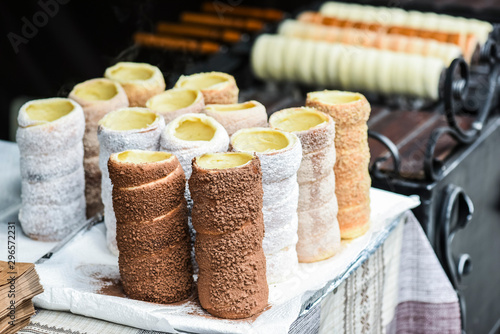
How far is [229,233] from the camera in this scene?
53.2 inches

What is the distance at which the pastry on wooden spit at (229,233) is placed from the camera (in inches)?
51.9

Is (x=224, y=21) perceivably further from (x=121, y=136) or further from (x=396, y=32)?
(x=121, y=136)

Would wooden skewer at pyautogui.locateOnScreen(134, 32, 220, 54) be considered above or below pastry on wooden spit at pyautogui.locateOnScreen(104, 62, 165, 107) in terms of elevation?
below

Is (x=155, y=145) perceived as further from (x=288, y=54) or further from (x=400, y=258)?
(x=288, y=54)

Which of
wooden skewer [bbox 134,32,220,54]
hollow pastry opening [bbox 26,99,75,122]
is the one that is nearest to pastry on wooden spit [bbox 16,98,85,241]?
hollow pastry opening [bbox 26,99,75,122]

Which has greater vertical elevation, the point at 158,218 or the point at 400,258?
the point at 158,218

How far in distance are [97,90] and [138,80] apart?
4.2 inches

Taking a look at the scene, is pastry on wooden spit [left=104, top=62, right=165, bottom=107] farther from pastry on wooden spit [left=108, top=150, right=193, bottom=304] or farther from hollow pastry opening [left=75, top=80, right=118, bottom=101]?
pastry on wooden spit [left=108, top=150, right=193, bottom=304]

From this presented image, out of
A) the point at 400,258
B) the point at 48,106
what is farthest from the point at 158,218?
the point at 400,258

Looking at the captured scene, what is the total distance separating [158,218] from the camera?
55.1 inches

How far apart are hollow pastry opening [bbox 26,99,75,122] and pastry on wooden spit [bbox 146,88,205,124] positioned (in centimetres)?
19

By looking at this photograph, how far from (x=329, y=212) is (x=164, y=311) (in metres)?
0.43

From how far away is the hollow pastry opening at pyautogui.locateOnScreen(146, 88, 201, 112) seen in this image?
174cm

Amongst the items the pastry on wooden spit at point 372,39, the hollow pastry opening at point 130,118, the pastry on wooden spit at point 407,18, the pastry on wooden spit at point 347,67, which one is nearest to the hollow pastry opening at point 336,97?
the hollow pastry opening at point 130,118
